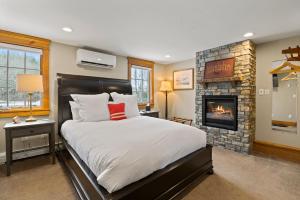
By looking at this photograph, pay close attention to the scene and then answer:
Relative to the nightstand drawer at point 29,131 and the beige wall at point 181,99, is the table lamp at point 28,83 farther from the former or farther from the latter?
the beige wall at point 181,99

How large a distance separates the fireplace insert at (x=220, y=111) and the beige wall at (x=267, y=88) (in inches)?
21.4

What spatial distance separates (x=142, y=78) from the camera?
15.6 feet

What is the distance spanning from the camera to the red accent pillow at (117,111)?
2.82 meters

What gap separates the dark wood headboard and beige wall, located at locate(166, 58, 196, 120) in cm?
197

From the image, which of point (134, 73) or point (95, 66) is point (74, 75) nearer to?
point (95, 66)

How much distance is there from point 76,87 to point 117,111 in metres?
1.14

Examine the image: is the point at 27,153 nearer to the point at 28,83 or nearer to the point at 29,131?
the point at 29,131

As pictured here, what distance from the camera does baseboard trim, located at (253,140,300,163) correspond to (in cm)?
271

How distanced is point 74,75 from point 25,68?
855 millimetres

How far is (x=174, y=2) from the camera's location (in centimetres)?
181

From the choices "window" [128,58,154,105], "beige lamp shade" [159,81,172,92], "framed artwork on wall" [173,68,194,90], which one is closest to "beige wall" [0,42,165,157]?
"window" [128,58,154,105]

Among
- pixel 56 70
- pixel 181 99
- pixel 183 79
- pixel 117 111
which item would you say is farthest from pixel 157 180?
pixel 183 79

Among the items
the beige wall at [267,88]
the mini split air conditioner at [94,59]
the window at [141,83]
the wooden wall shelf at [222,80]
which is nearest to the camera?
the beige wall at [267,88]

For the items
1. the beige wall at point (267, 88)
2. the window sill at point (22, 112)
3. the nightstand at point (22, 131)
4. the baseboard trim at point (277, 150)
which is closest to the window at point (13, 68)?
the window sill at point (22, 112)
